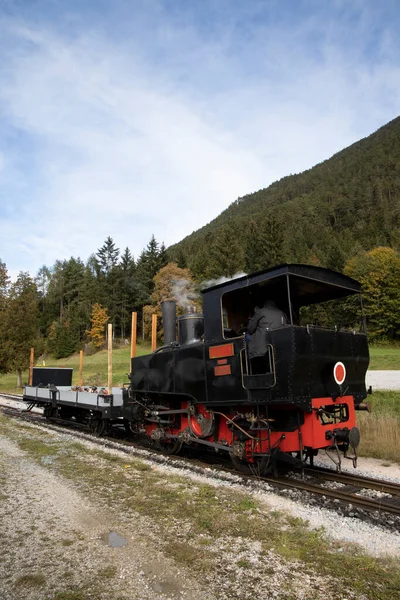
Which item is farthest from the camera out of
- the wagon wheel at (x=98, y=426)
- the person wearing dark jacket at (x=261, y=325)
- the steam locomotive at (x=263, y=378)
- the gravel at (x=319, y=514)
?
the wagon wheel at (x=98, y=426)

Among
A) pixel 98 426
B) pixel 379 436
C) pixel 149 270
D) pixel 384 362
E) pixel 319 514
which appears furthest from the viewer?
pixel 149 270

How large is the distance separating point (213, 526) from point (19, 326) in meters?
33.2

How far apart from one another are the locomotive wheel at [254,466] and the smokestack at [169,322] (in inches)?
131

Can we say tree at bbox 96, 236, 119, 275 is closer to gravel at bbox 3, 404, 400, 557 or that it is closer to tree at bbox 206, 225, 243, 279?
tree at bbox 206, 225, 243, 279

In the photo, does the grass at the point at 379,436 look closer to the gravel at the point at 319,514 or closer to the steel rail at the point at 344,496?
the gravel at the point at 319,514

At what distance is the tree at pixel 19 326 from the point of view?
3328 centimetres

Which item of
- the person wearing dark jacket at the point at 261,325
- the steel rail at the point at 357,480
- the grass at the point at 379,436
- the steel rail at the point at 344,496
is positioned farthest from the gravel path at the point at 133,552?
the grass at the point at 379,436

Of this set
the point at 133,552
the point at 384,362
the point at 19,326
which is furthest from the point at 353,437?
the point at 19,326

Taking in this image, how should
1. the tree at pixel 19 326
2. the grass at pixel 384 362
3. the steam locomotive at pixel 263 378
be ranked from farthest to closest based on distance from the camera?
the tree at pixel 19 326 < the grass at pixel 384 362 < the steam locomotive at pixel 263 378

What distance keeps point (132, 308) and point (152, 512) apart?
63.8 metres

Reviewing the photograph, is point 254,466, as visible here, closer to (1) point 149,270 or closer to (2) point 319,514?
(2) point 319,514

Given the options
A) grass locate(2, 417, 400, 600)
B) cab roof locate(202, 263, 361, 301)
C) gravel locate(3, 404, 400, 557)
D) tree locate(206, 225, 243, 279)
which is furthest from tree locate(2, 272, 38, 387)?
cab roof locate(202, 263, 361, 301)

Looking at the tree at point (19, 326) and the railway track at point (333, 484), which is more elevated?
the tree at point (19, 326)

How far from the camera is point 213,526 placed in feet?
15.5
